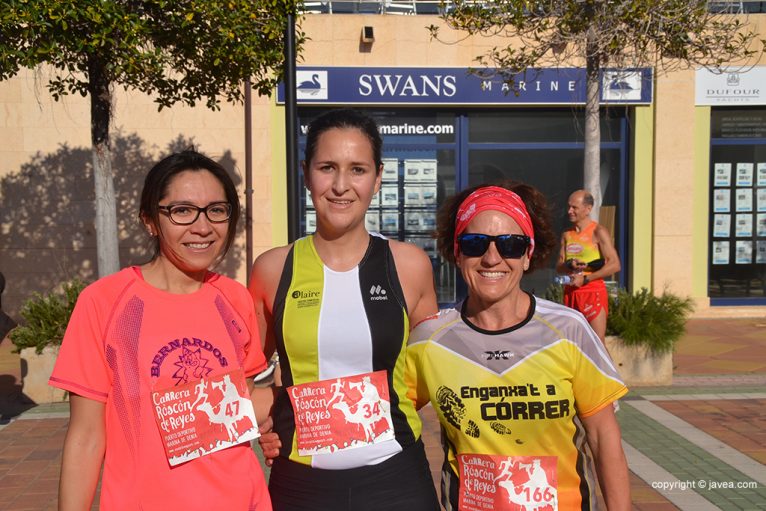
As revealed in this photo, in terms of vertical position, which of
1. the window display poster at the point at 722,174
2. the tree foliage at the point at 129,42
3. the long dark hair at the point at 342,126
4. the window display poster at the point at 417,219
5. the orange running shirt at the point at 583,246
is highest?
the tree foliage at the point at 129,42

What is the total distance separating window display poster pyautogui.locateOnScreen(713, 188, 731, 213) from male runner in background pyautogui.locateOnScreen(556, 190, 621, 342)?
20.5 feet

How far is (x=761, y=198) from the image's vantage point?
41.9ft

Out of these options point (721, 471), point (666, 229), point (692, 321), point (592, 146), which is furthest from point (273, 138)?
point (721, 471)

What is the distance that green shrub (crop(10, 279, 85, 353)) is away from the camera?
7434mm

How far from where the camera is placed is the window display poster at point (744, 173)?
41.6ft

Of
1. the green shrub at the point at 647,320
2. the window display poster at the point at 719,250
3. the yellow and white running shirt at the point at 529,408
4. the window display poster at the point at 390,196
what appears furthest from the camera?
the window display poster at the point at 719,250

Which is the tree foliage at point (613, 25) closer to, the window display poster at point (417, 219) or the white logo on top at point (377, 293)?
the window display poster at point (417, 219)

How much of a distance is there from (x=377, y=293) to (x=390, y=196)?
32.5 feet

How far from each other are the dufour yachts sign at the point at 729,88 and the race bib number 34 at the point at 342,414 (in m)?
11.5

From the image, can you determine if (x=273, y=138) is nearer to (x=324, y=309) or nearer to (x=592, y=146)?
(x=592, y=146)

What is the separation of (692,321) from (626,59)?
5.58 metres

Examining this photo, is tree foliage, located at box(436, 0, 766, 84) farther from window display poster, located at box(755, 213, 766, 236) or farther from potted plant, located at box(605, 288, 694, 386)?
window display poster, located at box(755, 213, 766, 236)

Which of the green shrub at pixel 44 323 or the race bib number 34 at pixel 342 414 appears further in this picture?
the green shrub at pixel 44 323

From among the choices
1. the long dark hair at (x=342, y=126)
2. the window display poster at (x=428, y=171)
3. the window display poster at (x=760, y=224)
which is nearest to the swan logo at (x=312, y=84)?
the window display poster at (x=428, y=171)
